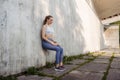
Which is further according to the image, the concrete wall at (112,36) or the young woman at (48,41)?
the concrete wall at (112,36)

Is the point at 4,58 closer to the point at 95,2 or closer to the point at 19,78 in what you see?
the point at 19,78

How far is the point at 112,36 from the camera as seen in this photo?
2080 cm

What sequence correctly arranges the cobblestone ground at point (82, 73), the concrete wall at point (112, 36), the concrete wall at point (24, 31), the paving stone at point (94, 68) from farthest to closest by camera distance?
the concrete wall at point (112, 36), the paving stone at point (94, 68), the cobblestone ground at point (82, 73), the concrete wall at point (24, 31)

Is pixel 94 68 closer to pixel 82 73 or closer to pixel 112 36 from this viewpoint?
pixel 82 73

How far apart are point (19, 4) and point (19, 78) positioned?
1.33m

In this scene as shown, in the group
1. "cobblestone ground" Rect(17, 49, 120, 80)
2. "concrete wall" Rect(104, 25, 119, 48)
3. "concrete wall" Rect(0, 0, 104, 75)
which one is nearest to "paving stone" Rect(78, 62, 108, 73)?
"cobblestone ground" Rect(17, 49, 120, 80)

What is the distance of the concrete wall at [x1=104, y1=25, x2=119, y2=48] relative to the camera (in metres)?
20.5

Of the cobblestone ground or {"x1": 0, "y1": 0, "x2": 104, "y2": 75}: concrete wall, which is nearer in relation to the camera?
{"x1": 0, "y1": 0, "x2": 104, "y2": 75}: concrete wall

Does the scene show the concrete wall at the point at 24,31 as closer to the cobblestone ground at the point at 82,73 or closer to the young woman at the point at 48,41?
the young woman at the point at 48,41

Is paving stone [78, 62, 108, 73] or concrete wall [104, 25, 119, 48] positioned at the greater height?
concrete wall [104, 25, 119, 48]

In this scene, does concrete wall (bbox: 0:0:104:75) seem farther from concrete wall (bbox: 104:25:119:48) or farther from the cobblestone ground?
concrete wall (bbox: 104:25:119:48)

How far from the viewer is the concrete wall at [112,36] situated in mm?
20523

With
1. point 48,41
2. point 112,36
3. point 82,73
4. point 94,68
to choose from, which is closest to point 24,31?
point 48,41

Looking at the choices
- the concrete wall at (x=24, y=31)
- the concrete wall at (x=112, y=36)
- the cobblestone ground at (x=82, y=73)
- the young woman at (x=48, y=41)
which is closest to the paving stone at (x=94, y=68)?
the cobblestone ground at (x=82, y=73)
